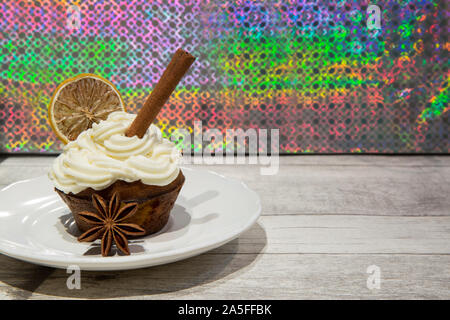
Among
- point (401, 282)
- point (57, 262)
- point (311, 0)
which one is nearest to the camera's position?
point (57, 262)

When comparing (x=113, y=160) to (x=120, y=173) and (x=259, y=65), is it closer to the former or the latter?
(x=120, y=173)

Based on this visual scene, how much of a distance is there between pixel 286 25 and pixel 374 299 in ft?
5.99

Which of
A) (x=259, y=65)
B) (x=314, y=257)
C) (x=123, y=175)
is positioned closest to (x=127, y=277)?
(x=123, y=175)

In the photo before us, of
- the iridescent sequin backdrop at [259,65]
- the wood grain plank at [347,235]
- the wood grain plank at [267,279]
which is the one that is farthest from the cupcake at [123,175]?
the iridescent sequin backdrop at [259,65]

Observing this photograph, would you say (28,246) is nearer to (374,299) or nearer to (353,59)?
(374,299)

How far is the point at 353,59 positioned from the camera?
2.59 meters

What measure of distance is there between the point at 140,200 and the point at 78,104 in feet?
2.05

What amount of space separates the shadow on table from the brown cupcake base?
0.18 meters

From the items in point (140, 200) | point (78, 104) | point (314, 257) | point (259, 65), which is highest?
point (259, 65)

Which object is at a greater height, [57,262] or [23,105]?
[23,105]

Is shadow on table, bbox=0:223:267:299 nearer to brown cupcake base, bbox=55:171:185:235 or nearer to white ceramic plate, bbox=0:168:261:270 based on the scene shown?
white ceramic plate, bbox=0:168:261:270

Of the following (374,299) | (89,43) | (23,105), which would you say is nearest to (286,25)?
(89,43)

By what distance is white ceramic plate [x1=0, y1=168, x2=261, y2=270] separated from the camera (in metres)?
1.07

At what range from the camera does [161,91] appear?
54.1 inches
